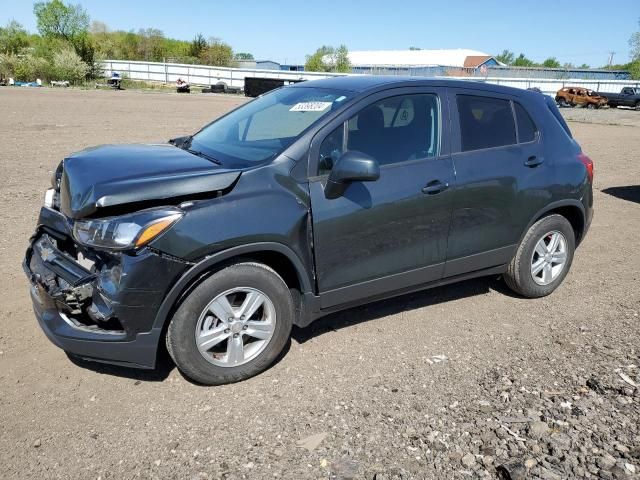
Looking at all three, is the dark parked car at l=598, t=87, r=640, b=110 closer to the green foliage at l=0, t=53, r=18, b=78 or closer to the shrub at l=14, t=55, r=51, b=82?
the shrub at l=14, t=55, r=51, b=82

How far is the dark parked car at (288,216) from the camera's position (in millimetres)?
3072

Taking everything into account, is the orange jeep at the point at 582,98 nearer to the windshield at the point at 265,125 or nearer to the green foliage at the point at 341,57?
the windshield at the point at 265,125

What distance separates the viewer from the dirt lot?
9.15ft

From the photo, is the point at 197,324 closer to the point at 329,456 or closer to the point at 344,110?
the point at 329,456

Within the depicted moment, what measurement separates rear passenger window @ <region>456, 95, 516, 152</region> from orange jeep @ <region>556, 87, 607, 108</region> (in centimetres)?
4505

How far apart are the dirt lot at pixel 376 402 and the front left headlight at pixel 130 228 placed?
0.98m

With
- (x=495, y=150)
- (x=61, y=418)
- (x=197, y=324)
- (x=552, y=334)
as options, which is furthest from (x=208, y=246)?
(x=552, y=334)

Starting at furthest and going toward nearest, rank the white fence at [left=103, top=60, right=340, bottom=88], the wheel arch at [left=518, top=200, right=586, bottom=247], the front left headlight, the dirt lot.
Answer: the white fence at [left=103, top=60, right=340, bottom=88] → the wheel arch at [left=518, top=200, right=586, bottom=247] → the front left headlight → the dirt lot

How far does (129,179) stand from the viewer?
315 cm

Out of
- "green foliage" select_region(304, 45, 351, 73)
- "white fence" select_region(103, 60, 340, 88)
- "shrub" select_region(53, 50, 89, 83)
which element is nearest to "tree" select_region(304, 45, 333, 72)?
"green foliage" select_region(304, 45, 351, 73)

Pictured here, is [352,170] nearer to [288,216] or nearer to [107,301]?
[288,216]

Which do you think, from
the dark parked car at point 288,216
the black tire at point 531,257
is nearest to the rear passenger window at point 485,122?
the dark parked car at point 288,216

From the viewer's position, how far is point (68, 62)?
55438 millimetres

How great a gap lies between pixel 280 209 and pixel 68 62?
6057 cm
